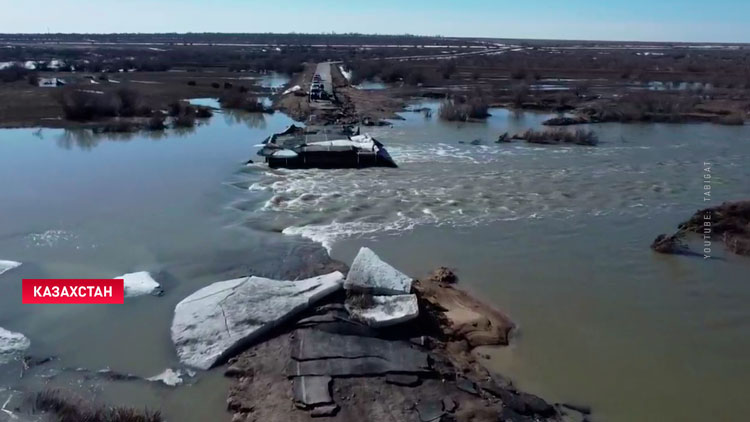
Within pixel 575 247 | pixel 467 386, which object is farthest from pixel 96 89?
pixel 467 386

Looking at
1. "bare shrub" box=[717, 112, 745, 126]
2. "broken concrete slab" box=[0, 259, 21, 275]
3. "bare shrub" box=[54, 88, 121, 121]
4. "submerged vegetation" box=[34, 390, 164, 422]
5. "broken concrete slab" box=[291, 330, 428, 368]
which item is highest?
"bare shrub" box=[54, 88, 121, 121]

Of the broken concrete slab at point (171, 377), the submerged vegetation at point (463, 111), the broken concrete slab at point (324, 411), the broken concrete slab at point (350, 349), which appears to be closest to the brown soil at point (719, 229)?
the broken concrete slab at point (350, 349)

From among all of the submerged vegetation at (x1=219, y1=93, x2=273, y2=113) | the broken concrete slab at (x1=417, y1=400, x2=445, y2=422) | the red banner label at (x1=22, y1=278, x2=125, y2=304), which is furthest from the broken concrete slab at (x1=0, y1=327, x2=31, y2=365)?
the submerged vegetation at (x1=219, y1=93, x2=273, y2=113)

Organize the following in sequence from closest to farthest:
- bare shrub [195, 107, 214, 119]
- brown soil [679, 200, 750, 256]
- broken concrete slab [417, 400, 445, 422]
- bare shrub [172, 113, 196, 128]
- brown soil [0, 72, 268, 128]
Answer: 1. broken concrete slab [417, 400, 445, 422]
2. brown soil [679, 200, 750, 256]
3. bare shrub [172, 113, 196, 128]
4. brown soil [0, 72, 268, 128]
5. bare shrub [195, 107, 214, 119]

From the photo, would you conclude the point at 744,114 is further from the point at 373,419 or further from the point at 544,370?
the point at 373,419

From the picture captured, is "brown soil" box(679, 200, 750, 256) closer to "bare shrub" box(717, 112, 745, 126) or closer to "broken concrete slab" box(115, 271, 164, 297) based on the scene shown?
"broken concrete slab" box(115, 271, 164, 297)

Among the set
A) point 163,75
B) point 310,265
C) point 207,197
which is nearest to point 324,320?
point 310,265

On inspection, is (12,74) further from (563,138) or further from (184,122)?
(563,138)

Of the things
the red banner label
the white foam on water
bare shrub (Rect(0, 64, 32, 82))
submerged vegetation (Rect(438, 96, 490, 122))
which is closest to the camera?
the red banner label
